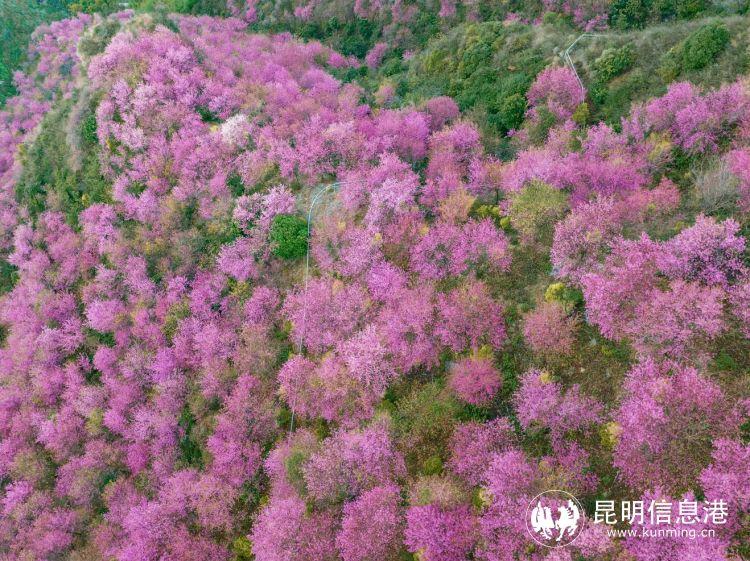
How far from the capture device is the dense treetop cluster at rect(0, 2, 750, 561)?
61.1ft

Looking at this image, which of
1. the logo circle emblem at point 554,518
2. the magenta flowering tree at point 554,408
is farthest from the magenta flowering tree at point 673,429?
the logo circle emblem at point 554,518

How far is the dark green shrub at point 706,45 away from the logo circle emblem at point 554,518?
29.9m

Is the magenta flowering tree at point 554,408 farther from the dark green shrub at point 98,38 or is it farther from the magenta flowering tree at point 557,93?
the dark green shrub at point 98,38

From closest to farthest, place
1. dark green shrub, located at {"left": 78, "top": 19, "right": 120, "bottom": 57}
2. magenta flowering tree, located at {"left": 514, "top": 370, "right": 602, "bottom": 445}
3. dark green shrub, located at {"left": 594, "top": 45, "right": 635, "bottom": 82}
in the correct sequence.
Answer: magenta flowering tree, located at {"left": 514, "top": 370, "right": 602, "bottom": 445}, dark green shrub, located at {"left": 594, "top": 45, "right": 635, "bottom": 82}, dark green shrub, located at {"left": 78, "top": 19, "right": 120, "bottom": 57}

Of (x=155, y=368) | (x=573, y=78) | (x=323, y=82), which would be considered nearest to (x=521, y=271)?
(x=573, y=78)

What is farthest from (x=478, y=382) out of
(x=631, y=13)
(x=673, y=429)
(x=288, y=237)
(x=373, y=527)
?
(x=631, y=13)

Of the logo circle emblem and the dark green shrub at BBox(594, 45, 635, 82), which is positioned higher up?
the dark green shrub at BBox(594, 45, 635, 82)

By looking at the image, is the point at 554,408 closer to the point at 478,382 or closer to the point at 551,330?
the point at 478,382

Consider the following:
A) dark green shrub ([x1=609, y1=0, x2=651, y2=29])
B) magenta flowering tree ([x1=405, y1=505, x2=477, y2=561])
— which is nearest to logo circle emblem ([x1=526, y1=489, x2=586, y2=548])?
magenta flowering tree ([x1=405, y1=505, x2=477, y2=561])

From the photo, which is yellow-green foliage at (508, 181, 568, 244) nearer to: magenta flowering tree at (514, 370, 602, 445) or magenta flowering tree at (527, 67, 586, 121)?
magenta flowering tree at (514, 370, 602, 445)

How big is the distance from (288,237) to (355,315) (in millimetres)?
8611

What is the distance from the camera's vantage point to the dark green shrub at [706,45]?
2902 centimetres

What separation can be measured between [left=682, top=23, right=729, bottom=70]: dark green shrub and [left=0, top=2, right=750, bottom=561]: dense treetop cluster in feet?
3.44

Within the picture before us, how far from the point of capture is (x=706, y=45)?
96.2 feet
